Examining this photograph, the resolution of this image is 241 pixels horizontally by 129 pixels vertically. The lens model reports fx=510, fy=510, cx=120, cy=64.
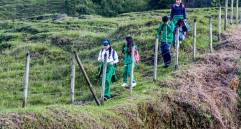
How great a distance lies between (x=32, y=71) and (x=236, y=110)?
965 cm

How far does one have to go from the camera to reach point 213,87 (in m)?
16.5

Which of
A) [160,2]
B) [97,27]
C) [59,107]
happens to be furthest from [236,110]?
[160,2]

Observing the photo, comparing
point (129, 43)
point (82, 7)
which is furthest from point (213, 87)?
point (82, 7)

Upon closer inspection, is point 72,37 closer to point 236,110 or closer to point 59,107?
point 236,110

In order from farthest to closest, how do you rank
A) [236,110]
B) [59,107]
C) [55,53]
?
[55,53] → [236,110] → [59,107]

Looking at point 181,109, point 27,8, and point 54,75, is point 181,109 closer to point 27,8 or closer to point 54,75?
point 54,75

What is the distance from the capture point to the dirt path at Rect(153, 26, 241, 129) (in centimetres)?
1474

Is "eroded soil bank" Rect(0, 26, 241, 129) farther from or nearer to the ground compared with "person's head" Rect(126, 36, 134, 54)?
nearer to the ground

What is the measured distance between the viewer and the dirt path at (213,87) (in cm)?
1474

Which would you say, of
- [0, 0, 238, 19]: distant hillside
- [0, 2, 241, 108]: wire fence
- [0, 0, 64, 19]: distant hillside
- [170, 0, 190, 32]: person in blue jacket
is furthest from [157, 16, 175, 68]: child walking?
[0, 0, 64, 19]: distant hillside

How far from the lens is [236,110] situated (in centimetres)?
1658

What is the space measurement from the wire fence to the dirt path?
0.82 m

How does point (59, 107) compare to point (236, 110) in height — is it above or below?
above

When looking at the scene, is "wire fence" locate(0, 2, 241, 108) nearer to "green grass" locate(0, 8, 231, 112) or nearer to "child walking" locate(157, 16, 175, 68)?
"green grass" locate(0, 8, 231, 112)
